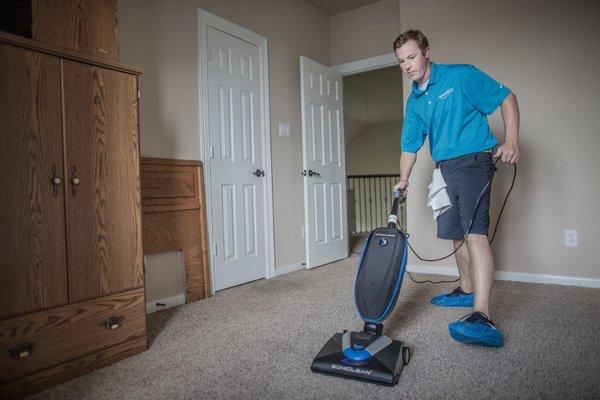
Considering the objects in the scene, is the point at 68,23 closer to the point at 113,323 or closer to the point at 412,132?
the point at 113,323

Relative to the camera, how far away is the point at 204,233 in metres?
2.71

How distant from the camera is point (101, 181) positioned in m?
1.60

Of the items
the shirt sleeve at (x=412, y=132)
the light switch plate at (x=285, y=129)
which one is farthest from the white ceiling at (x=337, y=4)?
the shirt sleeve at (x=412, y=132)

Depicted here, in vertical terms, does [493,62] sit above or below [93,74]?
above

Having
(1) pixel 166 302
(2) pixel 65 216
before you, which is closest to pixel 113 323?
(2) pixel 65 216

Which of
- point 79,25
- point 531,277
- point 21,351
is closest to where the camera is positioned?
point 21,351

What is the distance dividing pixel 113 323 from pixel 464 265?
6.14 ft

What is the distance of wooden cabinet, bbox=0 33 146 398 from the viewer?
1.33m

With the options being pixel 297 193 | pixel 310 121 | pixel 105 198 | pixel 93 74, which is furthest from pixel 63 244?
pixel 310 121

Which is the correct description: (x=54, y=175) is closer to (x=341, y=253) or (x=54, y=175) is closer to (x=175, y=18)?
(x=175, y=18)

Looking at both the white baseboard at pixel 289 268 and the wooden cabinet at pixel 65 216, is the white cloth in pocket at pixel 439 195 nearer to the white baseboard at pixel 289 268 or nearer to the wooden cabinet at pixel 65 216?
the wooden cabinet at pixel 65 216

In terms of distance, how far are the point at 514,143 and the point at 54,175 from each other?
190 cm

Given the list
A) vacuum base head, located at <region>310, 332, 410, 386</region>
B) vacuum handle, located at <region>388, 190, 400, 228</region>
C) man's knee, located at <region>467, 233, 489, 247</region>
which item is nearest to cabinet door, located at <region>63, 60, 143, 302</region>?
vacuum base head, located at <region>310, 332, 410, 386</region>

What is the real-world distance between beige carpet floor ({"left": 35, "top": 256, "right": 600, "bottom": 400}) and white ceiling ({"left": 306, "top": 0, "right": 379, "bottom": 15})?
3063 mm
